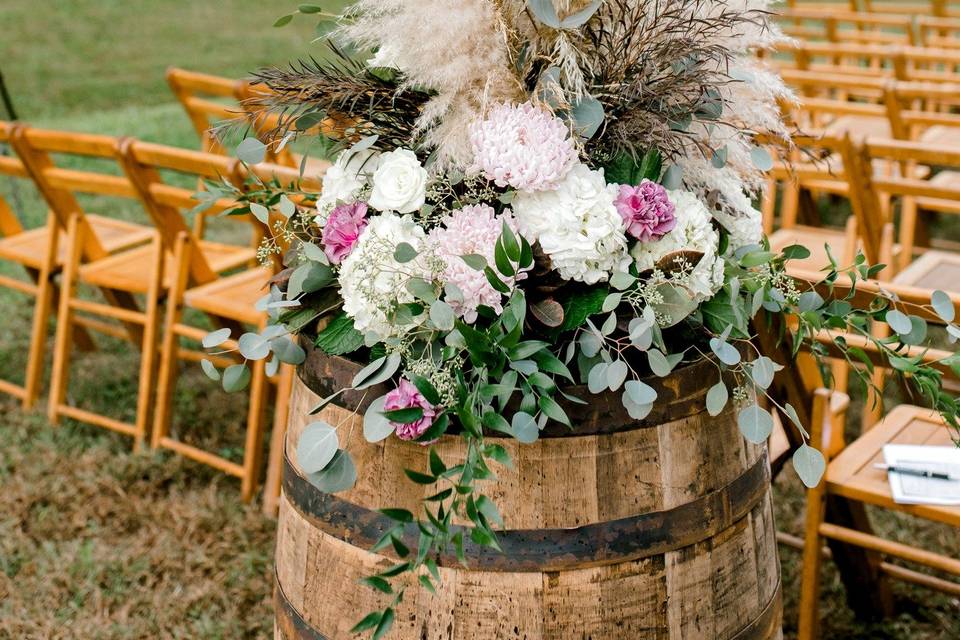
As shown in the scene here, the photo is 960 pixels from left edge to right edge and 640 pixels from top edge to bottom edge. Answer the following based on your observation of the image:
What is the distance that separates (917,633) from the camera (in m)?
2.62

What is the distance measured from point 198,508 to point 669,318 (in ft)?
7.51

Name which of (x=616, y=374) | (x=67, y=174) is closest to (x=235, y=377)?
(x=616, y=374)

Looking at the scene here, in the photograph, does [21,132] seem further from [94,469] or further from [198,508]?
[198,508]

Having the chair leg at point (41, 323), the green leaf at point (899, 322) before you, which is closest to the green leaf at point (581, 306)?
the green leaf at point (899, 322)

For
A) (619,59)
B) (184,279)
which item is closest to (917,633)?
(619,59)

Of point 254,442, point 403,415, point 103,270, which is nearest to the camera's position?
point 403,415

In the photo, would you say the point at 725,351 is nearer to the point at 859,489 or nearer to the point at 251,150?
the point at 251,150

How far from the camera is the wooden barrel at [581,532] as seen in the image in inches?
55.0

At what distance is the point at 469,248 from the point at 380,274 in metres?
0.13

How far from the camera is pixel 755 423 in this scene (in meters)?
1.38

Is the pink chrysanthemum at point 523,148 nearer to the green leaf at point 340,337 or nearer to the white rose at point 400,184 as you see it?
the white rose at point 400,184

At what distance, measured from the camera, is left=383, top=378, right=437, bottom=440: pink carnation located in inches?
52.6

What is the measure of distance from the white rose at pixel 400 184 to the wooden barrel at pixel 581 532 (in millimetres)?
249

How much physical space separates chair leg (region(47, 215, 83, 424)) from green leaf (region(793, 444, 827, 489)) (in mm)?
3074
